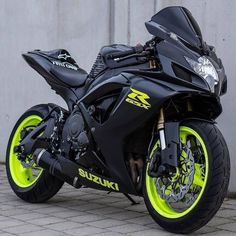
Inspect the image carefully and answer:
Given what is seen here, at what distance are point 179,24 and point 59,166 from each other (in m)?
1.55

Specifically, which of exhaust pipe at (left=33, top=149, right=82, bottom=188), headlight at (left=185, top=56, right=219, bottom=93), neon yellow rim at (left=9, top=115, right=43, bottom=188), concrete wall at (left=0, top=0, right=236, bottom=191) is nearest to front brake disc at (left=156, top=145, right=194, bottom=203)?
headlight at (left=185, top=56, right=219, bottom=93)

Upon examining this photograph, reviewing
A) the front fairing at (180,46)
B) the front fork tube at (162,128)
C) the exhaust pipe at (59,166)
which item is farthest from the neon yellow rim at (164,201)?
the exhaust pipe at (59,166)

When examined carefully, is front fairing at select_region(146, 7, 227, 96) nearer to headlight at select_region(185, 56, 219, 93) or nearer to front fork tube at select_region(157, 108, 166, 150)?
headlight at select_region(185, 56, 219, 93)

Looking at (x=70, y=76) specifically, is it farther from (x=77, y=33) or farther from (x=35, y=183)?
(x=77, y=33)

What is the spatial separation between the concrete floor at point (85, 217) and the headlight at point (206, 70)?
41.5 inches

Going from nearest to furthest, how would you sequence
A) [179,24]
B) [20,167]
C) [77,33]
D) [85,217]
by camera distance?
[179,24], [85,217], [20,167], [77,33]

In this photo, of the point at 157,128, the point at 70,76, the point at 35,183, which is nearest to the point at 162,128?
the point at 157,128

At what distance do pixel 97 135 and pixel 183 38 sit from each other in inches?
39.2

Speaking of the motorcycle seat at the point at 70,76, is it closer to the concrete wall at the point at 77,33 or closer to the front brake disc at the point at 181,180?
the concrete wall at the point at 77,33

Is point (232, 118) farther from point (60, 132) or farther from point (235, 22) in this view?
point (60, 132)

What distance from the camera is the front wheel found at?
4.16m

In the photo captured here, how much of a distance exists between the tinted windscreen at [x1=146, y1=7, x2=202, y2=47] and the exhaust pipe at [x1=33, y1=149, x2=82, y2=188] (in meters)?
1.31

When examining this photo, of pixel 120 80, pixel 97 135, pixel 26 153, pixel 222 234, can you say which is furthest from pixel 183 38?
pixel 26 153

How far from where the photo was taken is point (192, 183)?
14.1 ft
